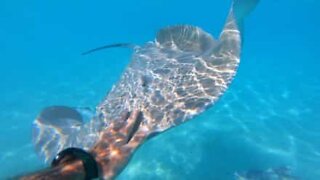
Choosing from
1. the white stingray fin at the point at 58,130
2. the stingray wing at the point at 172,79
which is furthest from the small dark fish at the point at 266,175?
the white stingray fin at the point at 58,130

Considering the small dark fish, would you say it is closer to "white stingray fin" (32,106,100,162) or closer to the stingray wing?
the stingray wing

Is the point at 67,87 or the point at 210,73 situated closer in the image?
the point at 210,73

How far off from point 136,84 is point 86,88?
13.9 metres

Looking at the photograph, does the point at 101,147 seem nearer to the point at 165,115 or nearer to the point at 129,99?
the point at 165,115

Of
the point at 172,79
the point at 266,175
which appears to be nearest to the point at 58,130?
the point at 172,79

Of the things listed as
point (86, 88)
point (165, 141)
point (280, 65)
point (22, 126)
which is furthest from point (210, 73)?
point (280, 65)

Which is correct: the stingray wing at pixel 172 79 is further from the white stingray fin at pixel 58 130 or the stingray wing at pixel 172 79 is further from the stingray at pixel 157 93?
the white stingray fin at pixel 58 130

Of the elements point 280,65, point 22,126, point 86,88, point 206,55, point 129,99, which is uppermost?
point 280,65

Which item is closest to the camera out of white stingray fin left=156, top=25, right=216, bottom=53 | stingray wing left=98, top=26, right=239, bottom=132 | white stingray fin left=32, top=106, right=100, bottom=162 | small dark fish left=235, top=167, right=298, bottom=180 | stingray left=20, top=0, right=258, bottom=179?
stingray left=20, top=0, right=258, bottom=179

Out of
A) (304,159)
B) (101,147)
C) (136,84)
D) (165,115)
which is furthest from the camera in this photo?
(304,159)

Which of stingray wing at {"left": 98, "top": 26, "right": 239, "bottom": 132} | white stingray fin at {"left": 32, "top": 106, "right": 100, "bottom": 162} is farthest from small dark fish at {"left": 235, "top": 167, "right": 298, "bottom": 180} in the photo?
white stingray fin at {"left": 32, "top": 106, "right": 100, "bottom": 162}

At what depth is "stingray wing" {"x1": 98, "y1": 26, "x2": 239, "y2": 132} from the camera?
6320 millimetres

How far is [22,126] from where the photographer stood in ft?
51.1

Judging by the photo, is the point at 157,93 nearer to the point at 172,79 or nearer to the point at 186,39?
the point at 172,79
